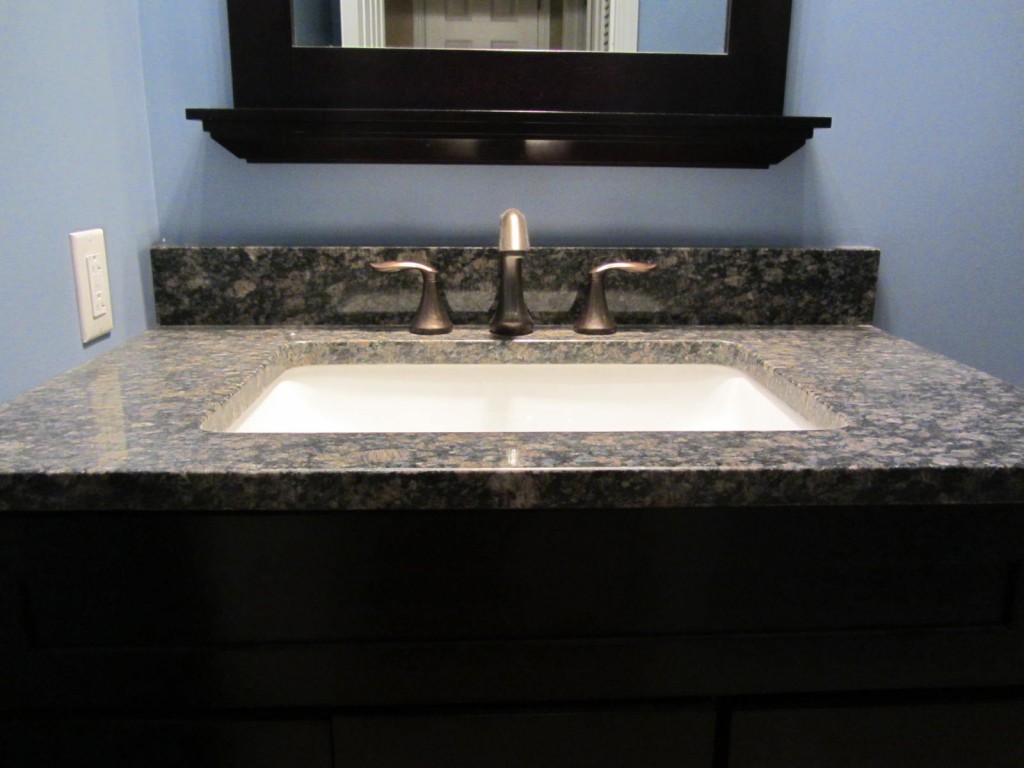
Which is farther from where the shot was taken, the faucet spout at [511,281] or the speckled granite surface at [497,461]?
the faucet spout at [511,281]

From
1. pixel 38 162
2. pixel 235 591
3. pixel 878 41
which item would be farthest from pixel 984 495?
pixel 38 162

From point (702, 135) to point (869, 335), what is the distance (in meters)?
0.33

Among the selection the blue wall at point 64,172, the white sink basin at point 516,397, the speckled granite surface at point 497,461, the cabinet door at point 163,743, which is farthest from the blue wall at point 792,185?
the cabinet door at point 163,743

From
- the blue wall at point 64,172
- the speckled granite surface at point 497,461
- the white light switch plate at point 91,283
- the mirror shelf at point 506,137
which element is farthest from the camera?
the mirror shelf at point 506,137

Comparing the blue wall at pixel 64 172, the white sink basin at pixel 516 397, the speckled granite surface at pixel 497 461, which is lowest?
the white sink basin at pixel 516 397

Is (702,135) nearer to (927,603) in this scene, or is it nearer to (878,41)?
(878,41)

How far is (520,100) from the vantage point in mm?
969

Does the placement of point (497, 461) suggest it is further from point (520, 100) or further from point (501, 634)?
point (520, 100)

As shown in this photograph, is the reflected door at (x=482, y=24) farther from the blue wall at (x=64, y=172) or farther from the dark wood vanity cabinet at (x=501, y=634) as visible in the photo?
the dark wood vanity cabinet at (x=501, y=634)

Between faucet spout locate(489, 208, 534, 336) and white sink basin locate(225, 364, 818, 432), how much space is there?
0.06 m

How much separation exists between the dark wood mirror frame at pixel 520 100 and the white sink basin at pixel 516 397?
0.29 m

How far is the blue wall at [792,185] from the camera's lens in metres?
0.95

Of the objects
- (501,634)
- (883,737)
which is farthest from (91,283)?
(883,737)

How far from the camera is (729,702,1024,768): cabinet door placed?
1.92 feet
